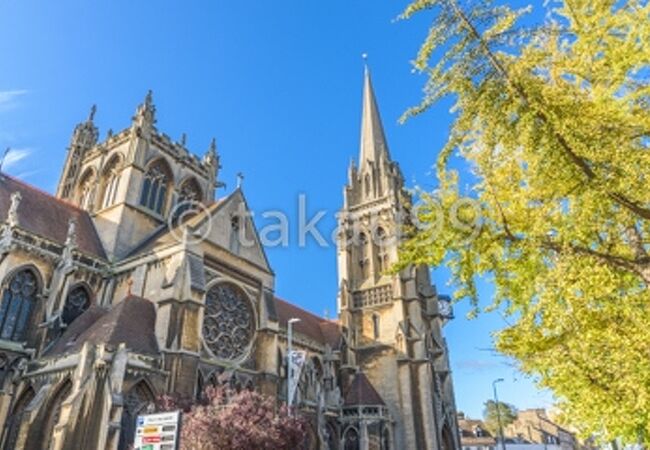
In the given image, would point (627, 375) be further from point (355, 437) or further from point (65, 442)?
point (355, 437)

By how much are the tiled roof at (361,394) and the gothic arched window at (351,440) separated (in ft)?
5.54

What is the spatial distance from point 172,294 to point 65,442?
260 inches

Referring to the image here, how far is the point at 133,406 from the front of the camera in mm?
15102

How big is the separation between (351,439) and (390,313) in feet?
30.5

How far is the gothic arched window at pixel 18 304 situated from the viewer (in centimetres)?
1728

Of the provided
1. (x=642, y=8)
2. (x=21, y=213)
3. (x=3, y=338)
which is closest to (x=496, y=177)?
(x=642, y=8)

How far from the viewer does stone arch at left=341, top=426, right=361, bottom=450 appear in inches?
1036

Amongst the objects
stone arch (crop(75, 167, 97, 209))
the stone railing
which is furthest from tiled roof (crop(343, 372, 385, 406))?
stone arch (crop(75, 167, 97, 209))

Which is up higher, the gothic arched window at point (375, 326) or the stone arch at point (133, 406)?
the gothic arched window at point (375, 326)

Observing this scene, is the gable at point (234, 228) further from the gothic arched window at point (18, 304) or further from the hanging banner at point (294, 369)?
the gothic arched window at point (18, 304)

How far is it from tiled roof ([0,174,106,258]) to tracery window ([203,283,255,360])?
6.82 meters

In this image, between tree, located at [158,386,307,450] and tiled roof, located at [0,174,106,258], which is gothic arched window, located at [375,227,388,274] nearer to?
tiled roof, located at [0,174,106,258]

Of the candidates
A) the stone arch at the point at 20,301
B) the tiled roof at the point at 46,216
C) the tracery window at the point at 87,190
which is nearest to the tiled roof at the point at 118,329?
the stone arch at the point at 20,301

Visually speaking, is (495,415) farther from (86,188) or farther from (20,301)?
(20,301)
